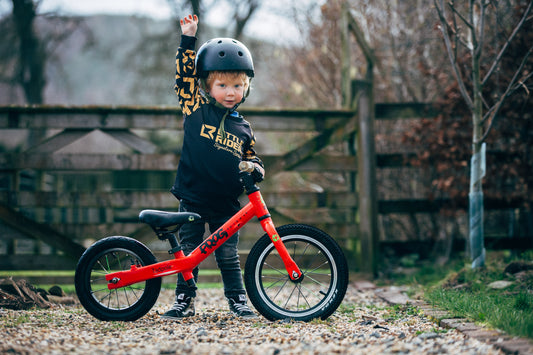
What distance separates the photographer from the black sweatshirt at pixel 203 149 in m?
2.91

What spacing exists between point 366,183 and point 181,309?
2.33 meters

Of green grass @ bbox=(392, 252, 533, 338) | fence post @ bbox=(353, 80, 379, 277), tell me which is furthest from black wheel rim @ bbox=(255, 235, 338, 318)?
fence post @ bbox=(353, 80, 379, 277)

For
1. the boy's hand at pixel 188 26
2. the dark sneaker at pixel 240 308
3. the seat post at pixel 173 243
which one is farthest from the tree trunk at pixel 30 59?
the dark sneaker at pixel 240 308

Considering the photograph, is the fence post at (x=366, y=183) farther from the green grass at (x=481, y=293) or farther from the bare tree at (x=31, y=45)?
the bare tree at (x=31, y=45)

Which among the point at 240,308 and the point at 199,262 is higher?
the point at 199,262

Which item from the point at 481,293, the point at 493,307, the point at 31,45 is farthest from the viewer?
the point at 31,45

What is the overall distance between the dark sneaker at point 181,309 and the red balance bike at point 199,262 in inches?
6.0

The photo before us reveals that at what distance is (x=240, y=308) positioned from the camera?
9.65 ft

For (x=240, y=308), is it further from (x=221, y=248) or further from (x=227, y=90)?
(x=227, y=90)

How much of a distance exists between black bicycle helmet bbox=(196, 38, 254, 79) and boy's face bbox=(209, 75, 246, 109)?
0.24 feet

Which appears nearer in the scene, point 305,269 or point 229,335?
point 229,335

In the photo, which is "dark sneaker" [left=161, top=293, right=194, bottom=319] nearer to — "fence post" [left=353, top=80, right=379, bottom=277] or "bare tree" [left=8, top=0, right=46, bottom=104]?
"fence post" [left=353, top=80, right=379, bottom=277]

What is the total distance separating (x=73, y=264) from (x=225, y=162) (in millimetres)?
2113

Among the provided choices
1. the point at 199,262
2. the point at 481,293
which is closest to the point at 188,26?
the point at 199,262
